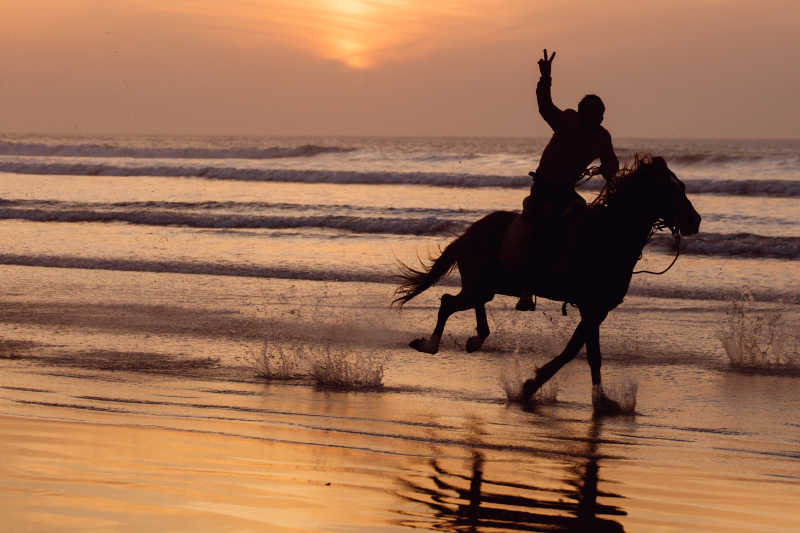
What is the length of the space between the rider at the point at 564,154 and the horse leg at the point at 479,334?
38.6 inches

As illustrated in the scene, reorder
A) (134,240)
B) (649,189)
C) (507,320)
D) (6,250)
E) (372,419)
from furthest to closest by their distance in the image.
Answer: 1. (134,240)
2. (6,250)
3. (507,320)
4. (649,189)
5. (372,419)

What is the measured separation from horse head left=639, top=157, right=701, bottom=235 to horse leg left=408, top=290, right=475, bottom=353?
180cm

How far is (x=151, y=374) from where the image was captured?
995 cm

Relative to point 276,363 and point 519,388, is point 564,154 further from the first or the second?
point 276,363

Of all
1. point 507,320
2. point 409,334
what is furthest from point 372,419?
point 507,320

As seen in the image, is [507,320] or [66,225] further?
[66,225]

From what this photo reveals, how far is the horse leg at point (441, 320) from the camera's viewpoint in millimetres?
9672

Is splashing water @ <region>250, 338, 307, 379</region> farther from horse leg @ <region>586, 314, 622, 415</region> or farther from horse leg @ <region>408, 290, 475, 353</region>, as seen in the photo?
horse leg @ <region>586, 314, 622, 415</region>

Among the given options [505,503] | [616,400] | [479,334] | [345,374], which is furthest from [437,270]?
[505,503]

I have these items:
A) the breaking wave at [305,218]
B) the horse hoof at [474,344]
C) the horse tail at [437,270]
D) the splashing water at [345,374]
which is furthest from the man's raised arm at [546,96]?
the breaking wave at [305,218]

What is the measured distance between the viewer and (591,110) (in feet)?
29.2

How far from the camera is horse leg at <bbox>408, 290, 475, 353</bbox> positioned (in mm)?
9672

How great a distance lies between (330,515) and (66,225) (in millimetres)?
23104

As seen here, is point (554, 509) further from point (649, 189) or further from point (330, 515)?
point (649, 189)
